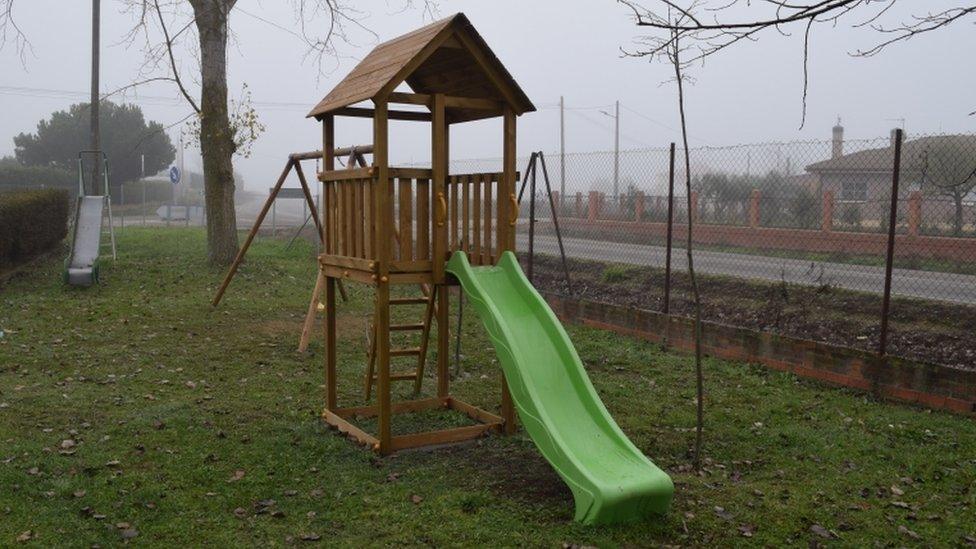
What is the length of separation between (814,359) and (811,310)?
1956 mm

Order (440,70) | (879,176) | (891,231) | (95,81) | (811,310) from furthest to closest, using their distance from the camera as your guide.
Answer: (95,81) → (879,176) → (811,310) → (891,231) → (440,70)

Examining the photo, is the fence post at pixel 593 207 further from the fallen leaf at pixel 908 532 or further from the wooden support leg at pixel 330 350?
the fallen leaf at pixel 908 532

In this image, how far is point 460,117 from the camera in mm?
7102

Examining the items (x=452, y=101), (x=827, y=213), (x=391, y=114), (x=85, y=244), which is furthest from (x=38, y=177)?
(x=452, y=101)

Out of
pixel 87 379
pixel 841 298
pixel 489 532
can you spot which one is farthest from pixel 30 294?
pixel 841 298

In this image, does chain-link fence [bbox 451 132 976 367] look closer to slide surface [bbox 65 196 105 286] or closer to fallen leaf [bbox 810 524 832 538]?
fallen leaf [bbox 810 524 832 538]

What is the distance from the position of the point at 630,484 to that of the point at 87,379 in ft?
17.1

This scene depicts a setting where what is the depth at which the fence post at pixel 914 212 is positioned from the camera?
9.52 metres

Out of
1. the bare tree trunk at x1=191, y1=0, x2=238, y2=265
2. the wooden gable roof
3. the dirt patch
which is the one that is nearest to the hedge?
the bare tree trunk at x1=191, y1=0, x2=238, y2=265

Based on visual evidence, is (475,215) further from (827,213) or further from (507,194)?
(827,213)

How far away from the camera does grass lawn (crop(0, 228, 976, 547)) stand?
446cm

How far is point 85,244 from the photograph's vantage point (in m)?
13.6

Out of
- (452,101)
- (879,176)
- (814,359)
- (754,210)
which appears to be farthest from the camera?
(754,210)

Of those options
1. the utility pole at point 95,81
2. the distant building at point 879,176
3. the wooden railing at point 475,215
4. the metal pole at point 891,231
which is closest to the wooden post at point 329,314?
the wooden railing at point 475,215
